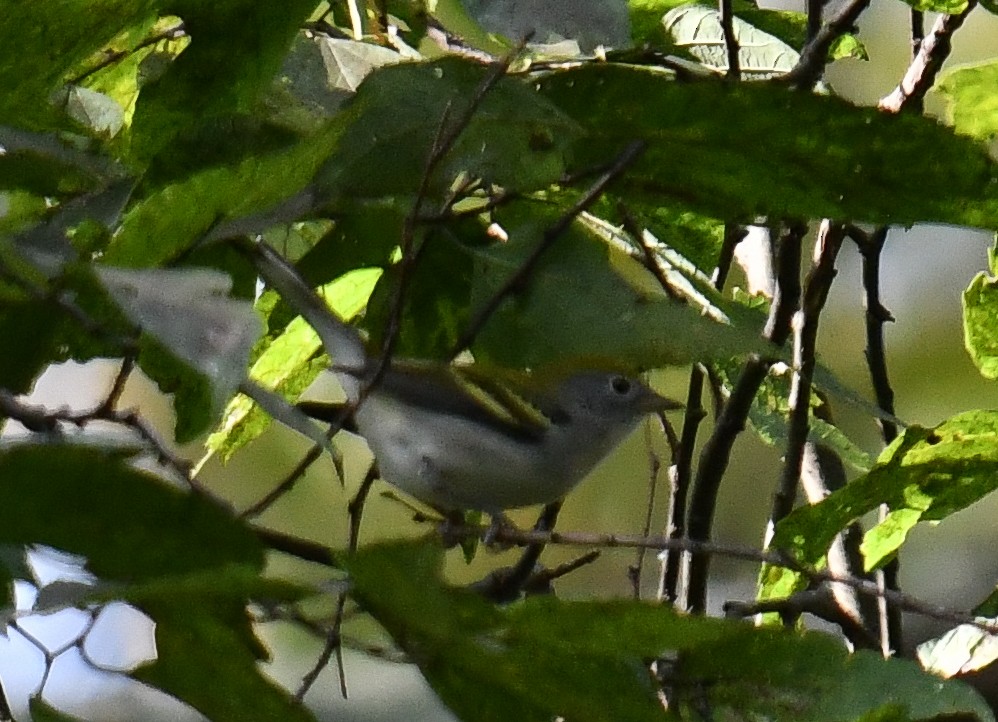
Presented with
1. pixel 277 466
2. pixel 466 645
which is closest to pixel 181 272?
pixel 466 645

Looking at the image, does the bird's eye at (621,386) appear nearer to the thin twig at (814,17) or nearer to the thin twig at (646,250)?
the thin twig at (646,250)

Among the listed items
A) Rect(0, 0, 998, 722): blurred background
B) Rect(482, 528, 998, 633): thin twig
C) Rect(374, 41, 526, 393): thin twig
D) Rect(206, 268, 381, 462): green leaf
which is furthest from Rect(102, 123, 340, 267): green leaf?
Rect(0, 0, 998, 722): blurred background

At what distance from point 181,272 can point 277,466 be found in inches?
Answer: 88.1

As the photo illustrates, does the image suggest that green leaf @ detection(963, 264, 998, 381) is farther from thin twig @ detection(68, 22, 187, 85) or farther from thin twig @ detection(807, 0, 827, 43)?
thin twig @ detection(68, 22, 187, 85)

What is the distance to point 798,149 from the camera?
592 mm

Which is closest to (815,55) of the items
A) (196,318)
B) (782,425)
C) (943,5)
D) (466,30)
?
(943,5)

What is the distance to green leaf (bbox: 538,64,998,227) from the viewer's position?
0.58 m

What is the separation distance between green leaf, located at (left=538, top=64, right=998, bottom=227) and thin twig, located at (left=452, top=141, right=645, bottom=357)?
0.01 m

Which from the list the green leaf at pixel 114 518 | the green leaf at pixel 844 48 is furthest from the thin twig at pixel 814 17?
the green leaf at pixel 114 518

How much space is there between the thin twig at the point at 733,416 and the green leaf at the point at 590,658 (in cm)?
32

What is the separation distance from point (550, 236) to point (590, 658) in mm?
255

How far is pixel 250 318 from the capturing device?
419 mm

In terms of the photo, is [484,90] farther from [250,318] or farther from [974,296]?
[974,296]

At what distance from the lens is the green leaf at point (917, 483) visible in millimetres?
794
